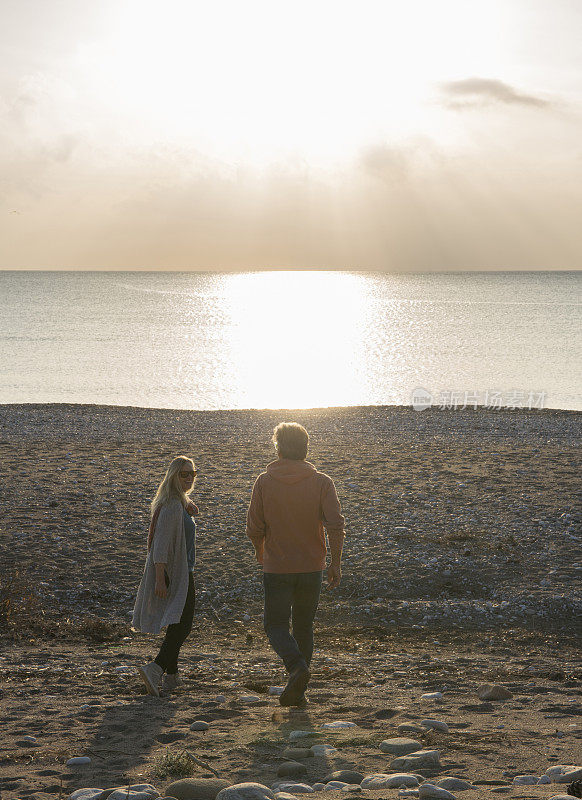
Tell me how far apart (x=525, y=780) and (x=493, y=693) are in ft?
5.80

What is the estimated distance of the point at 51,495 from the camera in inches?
531

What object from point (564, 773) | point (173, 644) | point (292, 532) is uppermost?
point (292, 532)

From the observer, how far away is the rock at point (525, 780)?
5.04 m

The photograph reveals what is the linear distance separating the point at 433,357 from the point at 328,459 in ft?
143

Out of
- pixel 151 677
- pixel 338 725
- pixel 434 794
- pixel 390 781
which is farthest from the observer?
pixel 151 677

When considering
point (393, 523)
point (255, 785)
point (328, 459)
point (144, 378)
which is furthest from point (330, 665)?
point (144, 378)

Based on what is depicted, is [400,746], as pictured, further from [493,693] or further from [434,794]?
[493,693]

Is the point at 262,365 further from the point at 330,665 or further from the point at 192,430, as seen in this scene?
the point at 330,665

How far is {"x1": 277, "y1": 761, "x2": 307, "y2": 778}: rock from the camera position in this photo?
205 inches

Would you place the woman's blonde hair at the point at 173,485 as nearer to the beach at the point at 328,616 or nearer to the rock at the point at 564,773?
the beach at the point at 328,616

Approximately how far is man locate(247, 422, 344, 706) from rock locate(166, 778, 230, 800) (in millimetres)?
1817

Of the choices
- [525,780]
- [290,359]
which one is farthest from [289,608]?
[290,359]

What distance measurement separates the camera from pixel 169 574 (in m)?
7.18

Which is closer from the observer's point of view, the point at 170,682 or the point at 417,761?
the point at 417,761
